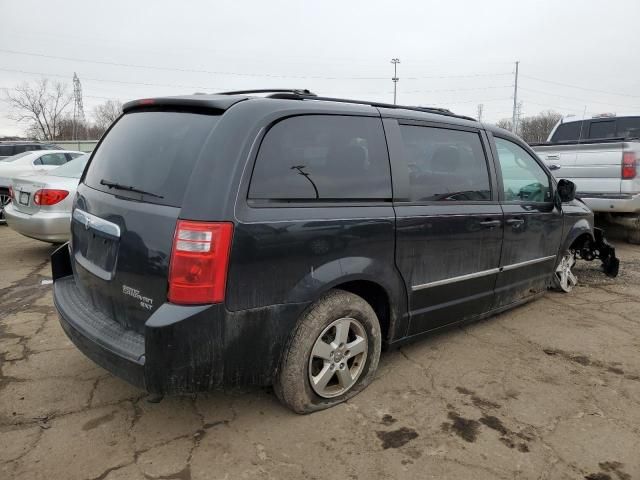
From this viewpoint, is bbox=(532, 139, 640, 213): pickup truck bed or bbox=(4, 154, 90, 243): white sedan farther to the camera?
bbox=(532, 139, 640, 213): pickup truck bed

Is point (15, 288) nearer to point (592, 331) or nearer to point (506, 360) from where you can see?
point (506, 360)

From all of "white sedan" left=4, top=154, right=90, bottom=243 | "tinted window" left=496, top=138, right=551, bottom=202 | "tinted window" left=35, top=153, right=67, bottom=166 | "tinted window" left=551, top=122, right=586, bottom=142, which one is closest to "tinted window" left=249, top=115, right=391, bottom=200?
"tinted window" left=496, top=138, right=551, bottom=202

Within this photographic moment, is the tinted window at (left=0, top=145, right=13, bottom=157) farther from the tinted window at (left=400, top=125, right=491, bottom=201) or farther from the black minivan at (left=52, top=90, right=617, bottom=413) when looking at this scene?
the tinted window at (left=400, top=125, right=491, bottom=201)

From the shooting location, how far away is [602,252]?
5.78 m

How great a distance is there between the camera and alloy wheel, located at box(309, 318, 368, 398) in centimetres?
278

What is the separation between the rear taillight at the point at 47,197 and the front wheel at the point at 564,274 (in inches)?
234

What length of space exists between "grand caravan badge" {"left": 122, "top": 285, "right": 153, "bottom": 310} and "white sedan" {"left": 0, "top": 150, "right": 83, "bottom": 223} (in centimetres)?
812

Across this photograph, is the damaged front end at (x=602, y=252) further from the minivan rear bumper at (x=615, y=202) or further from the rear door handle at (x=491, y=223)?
the rear door handle at (x=491, y=223)

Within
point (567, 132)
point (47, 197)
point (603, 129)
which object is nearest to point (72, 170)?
point (47, 197)

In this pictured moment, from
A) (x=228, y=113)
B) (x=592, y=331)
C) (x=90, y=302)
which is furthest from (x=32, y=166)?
(x=592, y=331)

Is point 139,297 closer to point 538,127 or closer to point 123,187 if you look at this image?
point 123,187

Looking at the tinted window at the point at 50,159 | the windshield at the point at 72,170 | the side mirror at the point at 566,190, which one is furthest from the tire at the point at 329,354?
the tinted window at the point at 50,159

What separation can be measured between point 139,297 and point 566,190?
400 centimetres

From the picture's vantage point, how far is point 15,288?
5.30 metres
